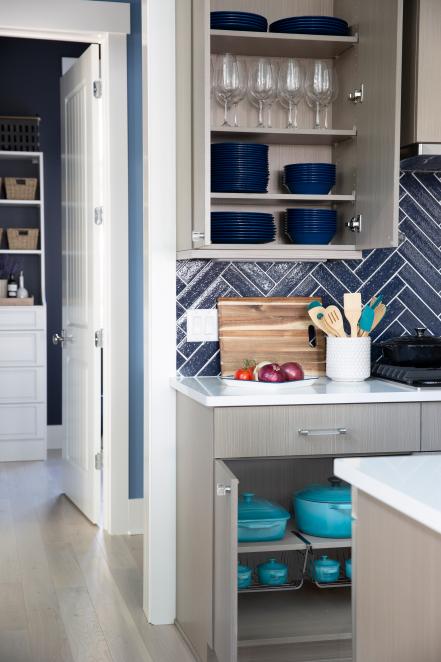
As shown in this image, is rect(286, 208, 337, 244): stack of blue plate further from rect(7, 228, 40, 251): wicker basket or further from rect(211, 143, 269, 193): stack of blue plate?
rect(7, 228, 40, 251): wicker basket

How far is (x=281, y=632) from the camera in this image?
120 inches

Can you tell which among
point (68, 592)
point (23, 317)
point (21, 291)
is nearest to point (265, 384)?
point (68, 592)

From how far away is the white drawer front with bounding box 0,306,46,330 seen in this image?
6035 mm

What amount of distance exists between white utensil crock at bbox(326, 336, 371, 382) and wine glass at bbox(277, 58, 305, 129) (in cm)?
81

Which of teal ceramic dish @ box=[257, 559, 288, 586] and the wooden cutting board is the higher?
the wooden cutting board

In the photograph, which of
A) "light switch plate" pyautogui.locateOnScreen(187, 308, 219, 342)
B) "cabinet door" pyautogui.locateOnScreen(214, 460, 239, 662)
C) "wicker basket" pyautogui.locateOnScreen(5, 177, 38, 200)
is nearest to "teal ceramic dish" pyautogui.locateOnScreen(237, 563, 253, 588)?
"cabinet door" pyautogui.locateOnScreen(214, 460, 239, 662)

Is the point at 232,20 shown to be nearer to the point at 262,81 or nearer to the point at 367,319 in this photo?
the point at 262,81

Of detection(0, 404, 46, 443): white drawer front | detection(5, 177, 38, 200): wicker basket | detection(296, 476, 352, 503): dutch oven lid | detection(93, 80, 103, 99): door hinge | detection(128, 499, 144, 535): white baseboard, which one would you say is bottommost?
detection(128, 499, 144, 535): white baseboard

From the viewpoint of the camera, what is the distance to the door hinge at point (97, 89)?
14.4ft

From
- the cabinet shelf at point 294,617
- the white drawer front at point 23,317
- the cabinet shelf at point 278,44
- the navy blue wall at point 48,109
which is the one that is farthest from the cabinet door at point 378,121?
the navy blue wall at point 48,109

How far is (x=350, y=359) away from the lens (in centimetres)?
311

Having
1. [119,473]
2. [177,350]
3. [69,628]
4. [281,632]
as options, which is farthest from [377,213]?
[119,473]

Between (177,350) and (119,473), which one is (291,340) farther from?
(119,473)

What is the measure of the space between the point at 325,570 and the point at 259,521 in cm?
40
